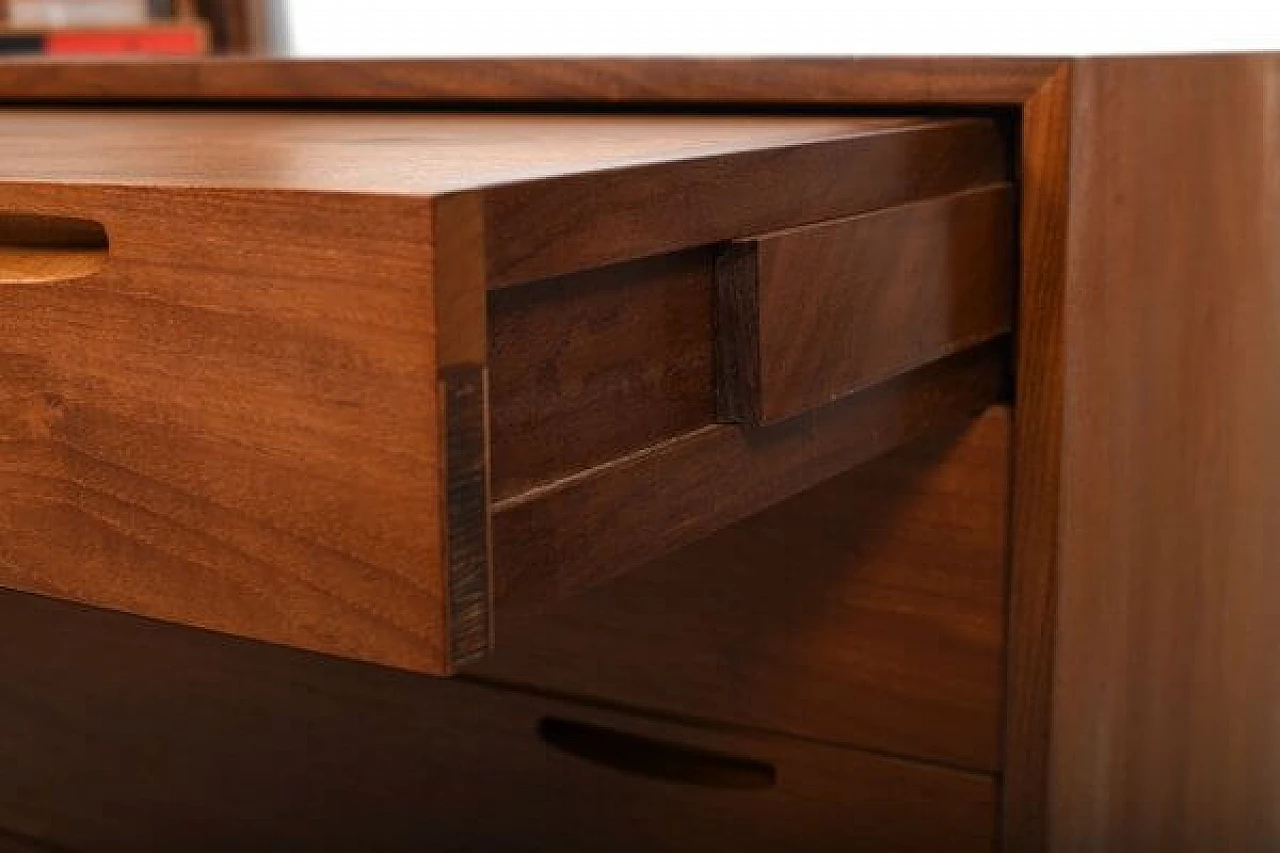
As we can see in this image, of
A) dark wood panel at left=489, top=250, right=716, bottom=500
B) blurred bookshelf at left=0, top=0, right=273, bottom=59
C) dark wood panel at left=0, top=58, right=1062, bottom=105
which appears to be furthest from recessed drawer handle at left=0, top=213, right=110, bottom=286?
blurred bookshelf at left=0, top=0, right=273, bottom=59

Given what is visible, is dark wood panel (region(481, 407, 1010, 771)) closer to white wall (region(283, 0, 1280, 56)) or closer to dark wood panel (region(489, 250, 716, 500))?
dark wood panel (region(489, 250, 716, 500))

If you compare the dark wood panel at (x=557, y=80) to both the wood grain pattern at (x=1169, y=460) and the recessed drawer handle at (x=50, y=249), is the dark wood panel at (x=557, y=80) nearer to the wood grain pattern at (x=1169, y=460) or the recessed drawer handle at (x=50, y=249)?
the wood grain pattern at (x=1169, y=460)

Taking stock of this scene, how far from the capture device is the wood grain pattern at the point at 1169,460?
0.83m

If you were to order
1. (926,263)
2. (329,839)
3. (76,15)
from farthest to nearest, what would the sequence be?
(76,15)
(329,839)
(926,263)

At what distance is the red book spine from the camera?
9.16ft

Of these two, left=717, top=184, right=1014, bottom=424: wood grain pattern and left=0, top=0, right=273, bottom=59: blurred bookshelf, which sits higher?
left=0, top=0, right=273, bottom=59: blurred bookshelf

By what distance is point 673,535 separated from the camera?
2.01ft

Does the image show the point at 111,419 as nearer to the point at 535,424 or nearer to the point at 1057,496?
the point at 535,424

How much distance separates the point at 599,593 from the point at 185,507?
1.39ft

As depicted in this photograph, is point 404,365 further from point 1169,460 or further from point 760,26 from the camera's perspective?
point 760,26

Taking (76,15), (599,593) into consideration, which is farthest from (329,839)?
(76,15)

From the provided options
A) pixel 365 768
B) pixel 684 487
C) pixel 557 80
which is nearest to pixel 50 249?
pixel 684 487

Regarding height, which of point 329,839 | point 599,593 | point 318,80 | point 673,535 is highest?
point 318,80

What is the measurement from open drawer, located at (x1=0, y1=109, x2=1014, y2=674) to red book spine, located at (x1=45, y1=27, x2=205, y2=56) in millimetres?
2216
